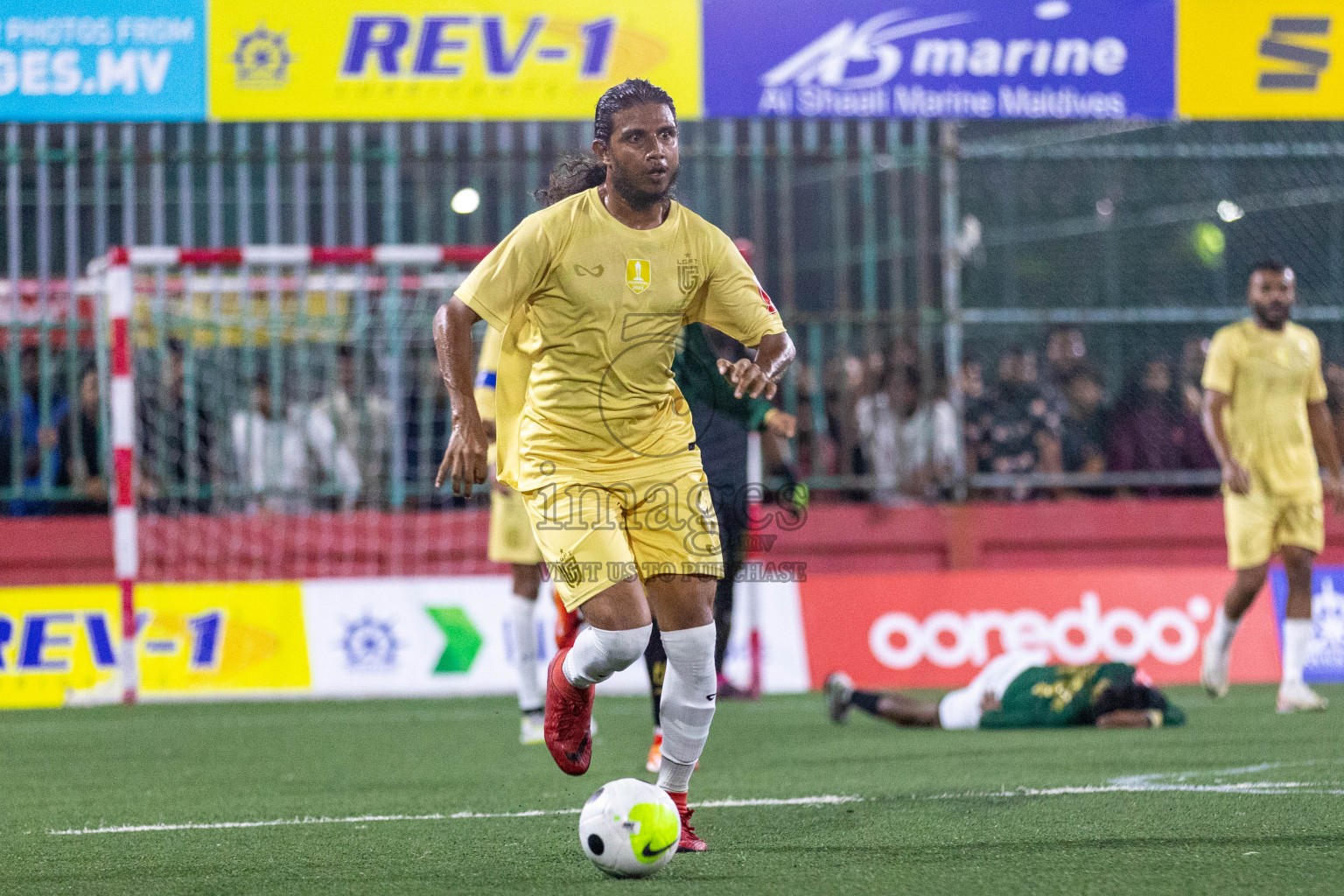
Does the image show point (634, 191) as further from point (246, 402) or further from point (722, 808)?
point (246, 402)

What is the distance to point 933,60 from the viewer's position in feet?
35.9

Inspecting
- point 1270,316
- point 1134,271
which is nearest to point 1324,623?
point 1270,316

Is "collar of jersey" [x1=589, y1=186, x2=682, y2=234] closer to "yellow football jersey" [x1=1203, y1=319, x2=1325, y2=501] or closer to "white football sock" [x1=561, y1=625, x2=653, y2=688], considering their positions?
"white football sock" [x1=561, y1=625, x2=653, y2=688]

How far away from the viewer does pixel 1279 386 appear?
9547 mm

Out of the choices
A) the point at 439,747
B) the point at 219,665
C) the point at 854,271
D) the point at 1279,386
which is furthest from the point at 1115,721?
the point at 854,271

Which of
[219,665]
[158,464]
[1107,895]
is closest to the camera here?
[1107,895]

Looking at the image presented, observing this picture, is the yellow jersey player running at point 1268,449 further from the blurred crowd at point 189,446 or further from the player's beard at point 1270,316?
the blurred crowd at point 189,446

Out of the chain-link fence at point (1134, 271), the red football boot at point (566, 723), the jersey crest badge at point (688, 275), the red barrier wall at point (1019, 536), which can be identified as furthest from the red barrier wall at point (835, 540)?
the jersey crest badge at point (688, 275)

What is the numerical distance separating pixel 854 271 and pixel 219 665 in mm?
13083

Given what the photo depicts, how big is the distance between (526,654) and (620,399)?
3749 millimetres

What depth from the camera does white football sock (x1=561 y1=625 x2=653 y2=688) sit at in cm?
476

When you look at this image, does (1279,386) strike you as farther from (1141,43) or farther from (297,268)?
(297,268)

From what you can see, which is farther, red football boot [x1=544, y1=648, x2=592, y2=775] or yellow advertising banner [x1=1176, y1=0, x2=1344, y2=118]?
yellow advertising banner [x1=1176, y1=0, x2=1344, y2=118]

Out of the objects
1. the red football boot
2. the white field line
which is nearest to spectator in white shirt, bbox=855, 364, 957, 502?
the white field line
